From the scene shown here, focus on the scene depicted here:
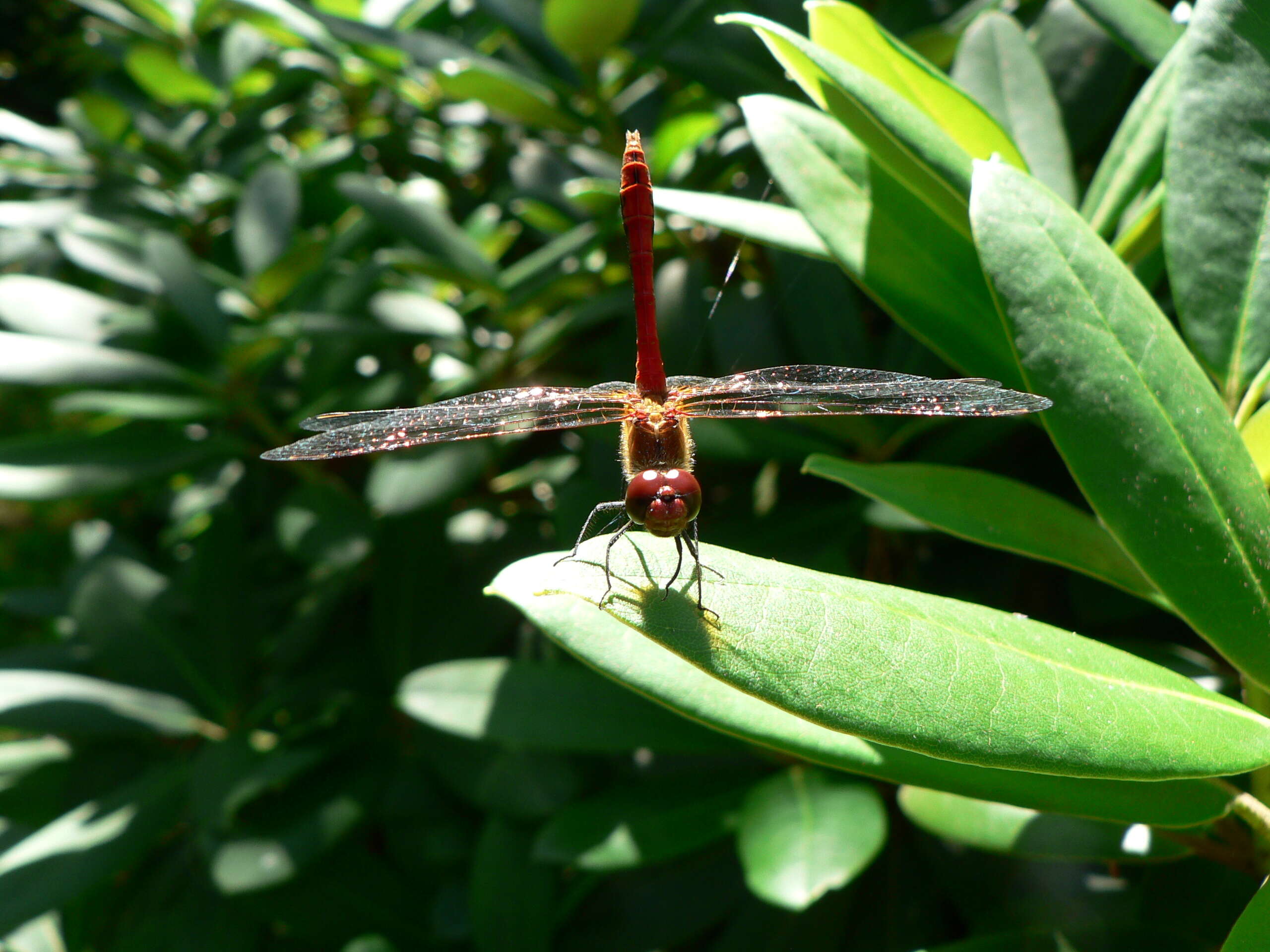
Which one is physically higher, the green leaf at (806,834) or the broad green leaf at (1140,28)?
the broad green leaf at (1140,28)

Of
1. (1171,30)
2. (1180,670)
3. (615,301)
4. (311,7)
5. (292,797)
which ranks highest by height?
(1171,30)

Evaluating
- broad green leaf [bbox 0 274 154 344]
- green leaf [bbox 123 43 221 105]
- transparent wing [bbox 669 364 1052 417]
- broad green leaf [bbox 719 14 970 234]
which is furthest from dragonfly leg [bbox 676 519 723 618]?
green leaf [bbox 123 43 221 105]

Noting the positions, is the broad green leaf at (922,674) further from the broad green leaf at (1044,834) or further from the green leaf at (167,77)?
the green leaf at (167,77)

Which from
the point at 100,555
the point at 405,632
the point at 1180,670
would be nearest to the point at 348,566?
the point at 405,632

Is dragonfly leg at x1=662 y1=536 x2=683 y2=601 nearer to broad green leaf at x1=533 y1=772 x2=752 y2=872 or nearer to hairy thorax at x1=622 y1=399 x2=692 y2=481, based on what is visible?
hairy thorax at x1=622 y1=399 x2=692 y2=481

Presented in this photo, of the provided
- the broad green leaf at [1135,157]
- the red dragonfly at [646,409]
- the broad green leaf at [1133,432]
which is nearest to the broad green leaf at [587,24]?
the red dragonfly at [646,409]

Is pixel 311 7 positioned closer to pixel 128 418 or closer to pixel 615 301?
pixel 615 301
